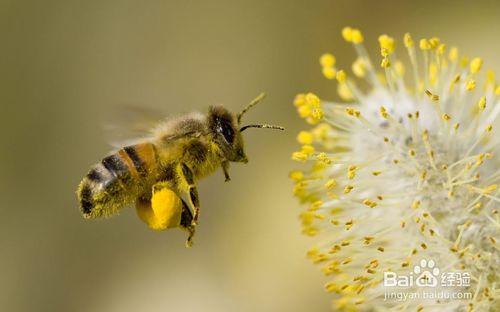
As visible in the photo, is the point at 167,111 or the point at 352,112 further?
the point at 167,111

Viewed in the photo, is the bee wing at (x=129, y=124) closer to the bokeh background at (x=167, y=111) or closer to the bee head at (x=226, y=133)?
the bee head at (x=226, y=133)

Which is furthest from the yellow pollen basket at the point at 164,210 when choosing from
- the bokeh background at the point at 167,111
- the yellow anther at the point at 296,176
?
the bokeh background at the point at 167,111

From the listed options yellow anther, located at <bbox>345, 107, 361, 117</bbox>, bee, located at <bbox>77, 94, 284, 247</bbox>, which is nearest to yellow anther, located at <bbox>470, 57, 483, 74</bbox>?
yellow anther, located at <bbox>345, 107, 361, 117</bbox>

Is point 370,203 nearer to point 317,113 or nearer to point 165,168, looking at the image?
point 317,113

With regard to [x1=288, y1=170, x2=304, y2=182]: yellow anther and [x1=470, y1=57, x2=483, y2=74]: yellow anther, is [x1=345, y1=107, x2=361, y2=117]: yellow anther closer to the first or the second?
[x1=288, y1=170, x2=304, y2=182]: yellow anther

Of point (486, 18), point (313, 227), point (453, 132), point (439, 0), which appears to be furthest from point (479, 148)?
point (439, 0)

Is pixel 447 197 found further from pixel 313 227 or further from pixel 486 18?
pixel 486 18

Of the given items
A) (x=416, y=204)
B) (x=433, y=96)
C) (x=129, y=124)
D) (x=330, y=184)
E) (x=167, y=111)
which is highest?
(x=167, y=111)

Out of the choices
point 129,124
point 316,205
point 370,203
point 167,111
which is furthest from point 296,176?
point 167,111
